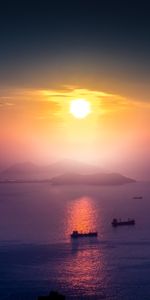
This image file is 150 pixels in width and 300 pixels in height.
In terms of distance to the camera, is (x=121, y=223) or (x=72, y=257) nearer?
(x=72, y=257)

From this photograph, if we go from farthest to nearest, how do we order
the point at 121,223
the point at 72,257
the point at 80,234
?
the point at 121,223
the point at 80,234
the point at 72,257

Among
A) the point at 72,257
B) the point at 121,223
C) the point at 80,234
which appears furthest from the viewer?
the point at 121,223

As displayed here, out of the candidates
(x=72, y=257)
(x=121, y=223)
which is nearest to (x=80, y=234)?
(x=72, y=257)

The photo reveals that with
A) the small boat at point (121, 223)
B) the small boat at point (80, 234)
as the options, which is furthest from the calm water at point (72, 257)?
the small boat at point (121, 223)

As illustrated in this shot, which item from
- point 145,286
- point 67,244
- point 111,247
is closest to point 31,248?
point 67,244

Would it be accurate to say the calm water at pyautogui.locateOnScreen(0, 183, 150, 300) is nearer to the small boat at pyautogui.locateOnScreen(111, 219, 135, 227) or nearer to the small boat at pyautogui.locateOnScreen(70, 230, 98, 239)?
the small boat at pyautogui.locateOnScreen(70, 230, 98, 239)

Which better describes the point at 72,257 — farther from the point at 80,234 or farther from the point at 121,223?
the point at 121,223

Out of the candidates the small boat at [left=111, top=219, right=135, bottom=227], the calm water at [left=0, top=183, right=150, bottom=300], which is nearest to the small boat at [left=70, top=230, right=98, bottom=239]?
the calm water at [left=0, top=183, right=150, bottom=300]

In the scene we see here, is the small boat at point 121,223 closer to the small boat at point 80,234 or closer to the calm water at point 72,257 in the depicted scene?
the calm water at point 72,257
